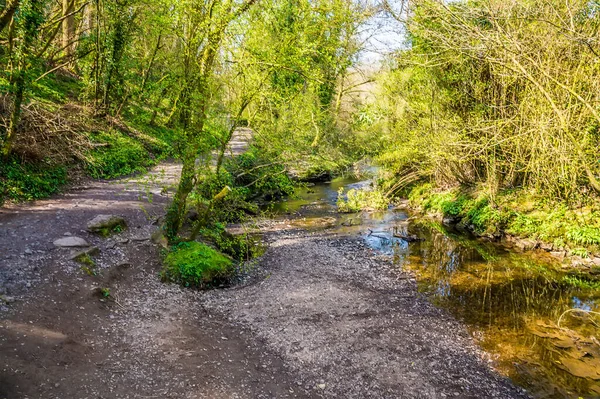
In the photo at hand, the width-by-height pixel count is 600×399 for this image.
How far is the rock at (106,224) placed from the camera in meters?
9.84

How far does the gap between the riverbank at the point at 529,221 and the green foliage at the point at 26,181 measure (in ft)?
53.0

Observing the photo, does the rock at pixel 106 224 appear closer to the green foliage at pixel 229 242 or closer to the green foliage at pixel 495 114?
the green foliage at pixel 229 242

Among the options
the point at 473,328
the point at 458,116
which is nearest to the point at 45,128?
the point at 473,328

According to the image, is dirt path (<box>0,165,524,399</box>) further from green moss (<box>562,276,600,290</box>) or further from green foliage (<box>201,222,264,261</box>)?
green moss (<box>562,276,600,290</box>)

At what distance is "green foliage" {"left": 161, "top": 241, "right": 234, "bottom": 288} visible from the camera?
943cm

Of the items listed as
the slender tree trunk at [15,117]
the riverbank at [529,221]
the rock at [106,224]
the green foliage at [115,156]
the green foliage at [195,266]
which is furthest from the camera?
the green foliage at [115,156]

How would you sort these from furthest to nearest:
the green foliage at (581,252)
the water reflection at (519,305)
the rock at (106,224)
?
1. the green foliage at (581,252)
2. the rock at (106,224)
3. the water reflection at (519,305)

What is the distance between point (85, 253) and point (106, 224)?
67.1 inches

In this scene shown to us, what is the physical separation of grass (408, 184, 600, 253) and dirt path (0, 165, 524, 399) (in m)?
6.74

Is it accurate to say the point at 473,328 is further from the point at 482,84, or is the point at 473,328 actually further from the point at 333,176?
the point at 333,176

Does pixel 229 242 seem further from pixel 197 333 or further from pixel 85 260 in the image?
pixel 197 333

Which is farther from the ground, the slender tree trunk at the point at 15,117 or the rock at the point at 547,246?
the slender tree trunk at the point at 15,117

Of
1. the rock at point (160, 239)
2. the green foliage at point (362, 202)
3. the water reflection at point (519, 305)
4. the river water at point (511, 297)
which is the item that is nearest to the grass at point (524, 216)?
the river water at point (511, 297)

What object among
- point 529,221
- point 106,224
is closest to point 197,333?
point 106,224
